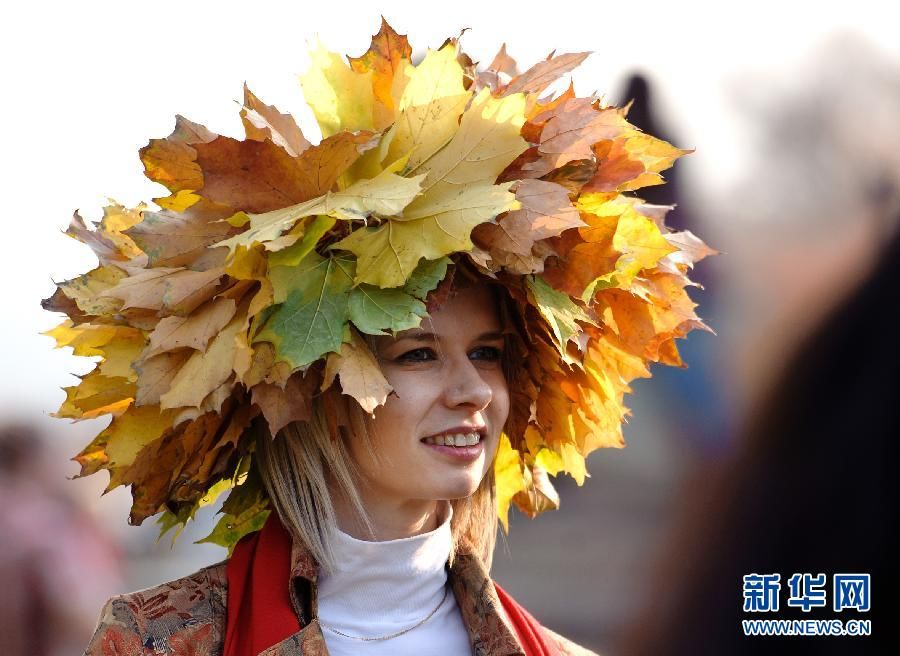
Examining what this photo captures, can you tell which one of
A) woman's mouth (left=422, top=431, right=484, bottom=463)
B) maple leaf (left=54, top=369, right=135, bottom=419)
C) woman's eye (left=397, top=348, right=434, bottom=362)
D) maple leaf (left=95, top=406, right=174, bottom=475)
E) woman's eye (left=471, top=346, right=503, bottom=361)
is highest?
maple leaf (left=54, top=369, right=135, bottom=419)

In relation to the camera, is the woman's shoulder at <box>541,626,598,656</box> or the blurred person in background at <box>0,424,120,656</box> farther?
the blurred person in background at <box>0,424,120,656</box>

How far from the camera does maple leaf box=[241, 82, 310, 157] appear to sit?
6.09ft

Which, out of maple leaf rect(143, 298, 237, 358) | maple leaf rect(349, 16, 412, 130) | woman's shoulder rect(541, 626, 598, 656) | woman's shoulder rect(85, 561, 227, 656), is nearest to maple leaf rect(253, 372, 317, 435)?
maple leaf rect(143, 298, 237, 358)

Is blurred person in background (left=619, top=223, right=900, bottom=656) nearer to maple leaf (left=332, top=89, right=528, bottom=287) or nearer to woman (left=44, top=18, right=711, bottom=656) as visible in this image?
woman (left=44, top=18, right=711, bottom=656)

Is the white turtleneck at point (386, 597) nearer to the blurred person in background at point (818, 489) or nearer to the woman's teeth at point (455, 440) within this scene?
the woman's teeth at point (455, 440)

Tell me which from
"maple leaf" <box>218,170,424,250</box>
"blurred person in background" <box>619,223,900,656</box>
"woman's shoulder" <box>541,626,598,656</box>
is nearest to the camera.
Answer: "maple leaf" <box>218,170,424,250</box>

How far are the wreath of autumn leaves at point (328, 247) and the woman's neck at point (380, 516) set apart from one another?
0.52ft

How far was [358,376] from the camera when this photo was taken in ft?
5.95

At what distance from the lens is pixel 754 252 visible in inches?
151

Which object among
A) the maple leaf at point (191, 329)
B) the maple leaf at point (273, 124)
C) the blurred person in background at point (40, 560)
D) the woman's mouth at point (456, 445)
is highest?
the maple leaf at point (273, 124)

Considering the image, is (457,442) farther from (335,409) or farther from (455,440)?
(335,409)

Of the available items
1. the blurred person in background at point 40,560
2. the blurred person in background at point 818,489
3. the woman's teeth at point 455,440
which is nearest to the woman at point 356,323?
the woman's teeth at point 455,440

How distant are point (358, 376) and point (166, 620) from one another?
51 centimetres

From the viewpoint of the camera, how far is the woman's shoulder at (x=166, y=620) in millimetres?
1849
